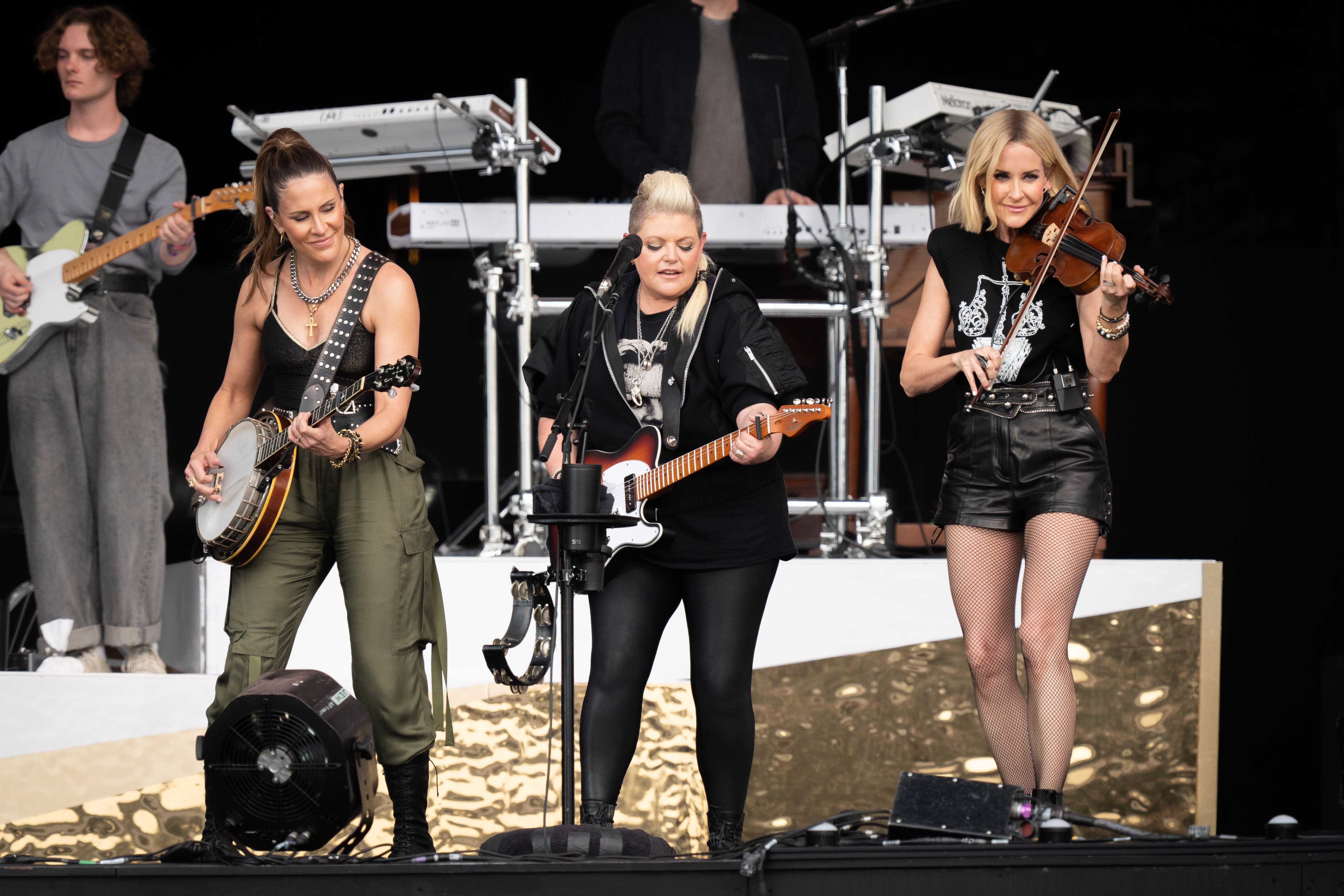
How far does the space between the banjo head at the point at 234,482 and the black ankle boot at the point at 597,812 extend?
2.96 ft

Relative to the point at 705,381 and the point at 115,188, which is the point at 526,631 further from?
the point at 115,188

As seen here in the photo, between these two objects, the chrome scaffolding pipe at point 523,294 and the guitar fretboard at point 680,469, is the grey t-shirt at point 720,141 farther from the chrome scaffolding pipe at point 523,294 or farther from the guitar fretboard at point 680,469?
the guitar fretboard at point 680,469

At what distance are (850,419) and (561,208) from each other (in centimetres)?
143

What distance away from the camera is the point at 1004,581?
287 centimetres

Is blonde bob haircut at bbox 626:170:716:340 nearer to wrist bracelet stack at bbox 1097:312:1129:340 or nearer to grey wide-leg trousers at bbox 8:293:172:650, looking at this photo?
wrist bracelet stack at bbox 1097:312:1129:340

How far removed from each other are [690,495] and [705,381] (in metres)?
0.25

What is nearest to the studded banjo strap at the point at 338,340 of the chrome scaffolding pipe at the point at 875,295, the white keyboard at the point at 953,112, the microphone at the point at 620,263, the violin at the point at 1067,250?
the microphone at the point at 620,263

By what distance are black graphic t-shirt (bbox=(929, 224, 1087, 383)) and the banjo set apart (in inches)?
46.0

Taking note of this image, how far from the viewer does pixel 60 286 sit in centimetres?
404

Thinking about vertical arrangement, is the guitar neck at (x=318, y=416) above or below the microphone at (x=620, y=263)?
below

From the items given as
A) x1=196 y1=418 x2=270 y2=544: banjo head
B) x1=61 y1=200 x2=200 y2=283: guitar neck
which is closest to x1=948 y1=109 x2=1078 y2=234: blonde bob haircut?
x1=196 y1=418 x2=270 y2=544: banjo head

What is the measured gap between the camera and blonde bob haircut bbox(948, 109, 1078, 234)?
2855mm

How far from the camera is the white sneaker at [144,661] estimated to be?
392 centimetres

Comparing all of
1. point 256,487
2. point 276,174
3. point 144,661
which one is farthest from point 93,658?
point 276,174
